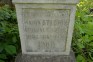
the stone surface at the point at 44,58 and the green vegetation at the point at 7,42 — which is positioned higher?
the green vegetation at the point at 7,42

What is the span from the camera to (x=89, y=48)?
2.60 m

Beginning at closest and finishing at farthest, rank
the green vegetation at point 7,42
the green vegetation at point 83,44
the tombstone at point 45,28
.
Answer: the tombstone at point 45,28 < the green vegetation at point 7,42 < the green vegetation at point 83,44

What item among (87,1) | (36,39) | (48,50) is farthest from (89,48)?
(87,1)

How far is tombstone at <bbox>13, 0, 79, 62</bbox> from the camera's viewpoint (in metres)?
1.67

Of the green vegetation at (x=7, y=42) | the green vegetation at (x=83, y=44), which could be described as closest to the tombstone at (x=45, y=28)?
the green vegetation at (x=7, y=42)

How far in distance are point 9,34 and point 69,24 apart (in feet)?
3.20

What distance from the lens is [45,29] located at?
1.88 m

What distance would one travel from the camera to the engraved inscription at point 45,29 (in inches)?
68.7

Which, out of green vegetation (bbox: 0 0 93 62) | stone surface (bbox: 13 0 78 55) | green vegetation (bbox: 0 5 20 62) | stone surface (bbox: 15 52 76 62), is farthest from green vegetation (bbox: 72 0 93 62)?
green vegetation (bbox: 0 5 20 62)

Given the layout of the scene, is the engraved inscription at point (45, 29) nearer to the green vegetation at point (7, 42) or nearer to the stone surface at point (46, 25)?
the stone surface at point (46, 25)

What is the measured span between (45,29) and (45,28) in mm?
14

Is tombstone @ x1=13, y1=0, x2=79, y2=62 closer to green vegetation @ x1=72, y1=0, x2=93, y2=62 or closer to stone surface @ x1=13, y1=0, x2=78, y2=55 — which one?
stone surface @ x1=13, y1=0, x2=78, y2=55

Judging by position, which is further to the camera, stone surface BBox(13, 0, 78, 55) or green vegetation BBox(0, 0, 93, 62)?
green vegetation BBox(0, 0, 93, 62)

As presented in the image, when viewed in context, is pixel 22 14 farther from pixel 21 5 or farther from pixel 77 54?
pixel 77 54
